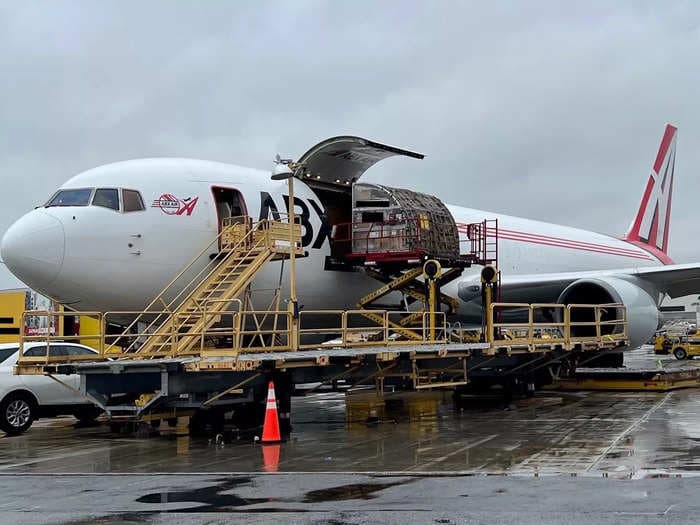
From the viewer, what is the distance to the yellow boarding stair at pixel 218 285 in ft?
40.8

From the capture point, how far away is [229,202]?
14.6 meters

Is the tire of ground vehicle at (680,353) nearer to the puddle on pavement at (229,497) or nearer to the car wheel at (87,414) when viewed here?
the car wheel at (87,414)

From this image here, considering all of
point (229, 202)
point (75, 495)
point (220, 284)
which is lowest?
point (75, 495)

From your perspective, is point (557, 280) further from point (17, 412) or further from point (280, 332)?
point (17, 412)

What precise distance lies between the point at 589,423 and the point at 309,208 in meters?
6.06

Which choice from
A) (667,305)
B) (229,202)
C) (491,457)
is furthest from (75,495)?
(667,305)

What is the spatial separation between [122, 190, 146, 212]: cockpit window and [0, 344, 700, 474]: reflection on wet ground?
3497mm

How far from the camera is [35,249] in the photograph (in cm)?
1242

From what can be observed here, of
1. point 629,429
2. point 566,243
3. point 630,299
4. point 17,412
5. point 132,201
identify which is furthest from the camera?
point 566,243

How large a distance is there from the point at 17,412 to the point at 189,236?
4175 mm

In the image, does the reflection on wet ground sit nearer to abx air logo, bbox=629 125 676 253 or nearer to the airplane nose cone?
the airplane nose cone

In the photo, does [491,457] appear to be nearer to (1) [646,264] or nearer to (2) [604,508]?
(2) [604,508]

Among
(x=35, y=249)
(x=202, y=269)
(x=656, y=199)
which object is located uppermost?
(x=656, y=199)

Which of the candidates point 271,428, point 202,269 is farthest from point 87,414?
point 271,428
